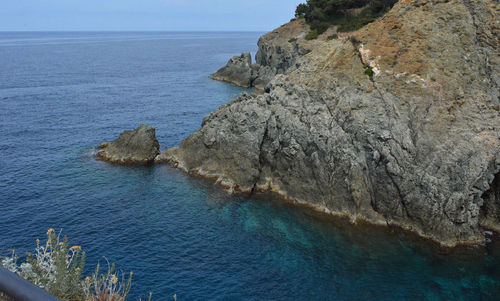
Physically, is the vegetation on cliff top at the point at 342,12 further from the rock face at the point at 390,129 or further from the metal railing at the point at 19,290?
the metal railing at the point at 19,290

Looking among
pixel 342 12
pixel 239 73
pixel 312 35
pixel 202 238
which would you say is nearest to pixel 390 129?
pixel 202 238

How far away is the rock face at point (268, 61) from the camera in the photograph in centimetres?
11729

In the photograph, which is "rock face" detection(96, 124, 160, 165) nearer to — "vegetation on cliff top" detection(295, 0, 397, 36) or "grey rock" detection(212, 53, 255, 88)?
"vegetation on cliff top" detection(295, 0, 397, 36)

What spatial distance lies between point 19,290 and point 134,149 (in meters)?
55.9

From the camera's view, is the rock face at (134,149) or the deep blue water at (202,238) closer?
the deep blue water at (202,238)

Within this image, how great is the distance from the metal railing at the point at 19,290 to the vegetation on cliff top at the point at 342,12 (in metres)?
103

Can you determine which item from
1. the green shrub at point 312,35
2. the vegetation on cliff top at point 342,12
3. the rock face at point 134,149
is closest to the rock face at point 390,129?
the rock face at point 134,149

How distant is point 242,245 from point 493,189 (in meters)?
29.8

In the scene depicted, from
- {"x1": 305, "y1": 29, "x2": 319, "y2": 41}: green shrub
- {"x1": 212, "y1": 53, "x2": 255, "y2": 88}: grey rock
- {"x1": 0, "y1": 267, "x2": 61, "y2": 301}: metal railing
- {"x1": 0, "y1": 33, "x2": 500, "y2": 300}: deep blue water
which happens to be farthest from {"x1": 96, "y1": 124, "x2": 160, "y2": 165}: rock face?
{"x1": 305, "y1": 29, "x2": 319, "y2": 41}: green shrub

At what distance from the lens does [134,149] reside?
6022 cm

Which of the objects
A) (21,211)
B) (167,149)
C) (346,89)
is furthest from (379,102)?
(21,211)

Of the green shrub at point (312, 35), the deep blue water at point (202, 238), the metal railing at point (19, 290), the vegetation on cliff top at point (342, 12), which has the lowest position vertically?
the deep blue water at point (202, 238)

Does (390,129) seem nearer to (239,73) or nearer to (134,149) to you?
(134,149)

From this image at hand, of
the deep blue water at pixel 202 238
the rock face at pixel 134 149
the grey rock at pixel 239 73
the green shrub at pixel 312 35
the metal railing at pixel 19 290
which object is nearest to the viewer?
the metal railing at pixel 19 290
